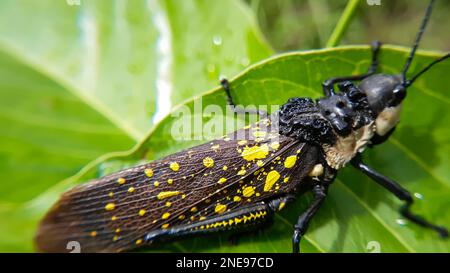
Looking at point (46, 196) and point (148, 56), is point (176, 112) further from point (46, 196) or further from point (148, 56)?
point (46, 196)

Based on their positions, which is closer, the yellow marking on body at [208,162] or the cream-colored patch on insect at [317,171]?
the yellow marking on body at [208,162]

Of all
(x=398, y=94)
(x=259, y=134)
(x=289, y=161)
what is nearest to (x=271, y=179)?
(x=289, y=161)

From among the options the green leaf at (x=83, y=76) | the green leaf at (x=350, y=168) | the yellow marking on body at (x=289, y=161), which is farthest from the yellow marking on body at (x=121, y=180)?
the yellow marking on body at (x=289, y=161)

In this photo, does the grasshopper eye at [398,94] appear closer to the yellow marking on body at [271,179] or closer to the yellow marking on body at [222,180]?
the yellow marking on body at [271,179]

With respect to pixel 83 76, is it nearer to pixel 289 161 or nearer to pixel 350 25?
pixel 289 161

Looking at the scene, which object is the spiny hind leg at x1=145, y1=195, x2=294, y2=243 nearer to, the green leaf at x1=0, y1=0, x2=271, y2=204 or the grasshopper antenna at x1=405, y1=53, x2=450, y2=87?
the green leaf at x1=0, y1=0, x2=271, y2=204
